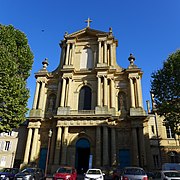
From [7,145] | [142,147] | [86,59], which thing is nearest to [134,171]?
[142,147]

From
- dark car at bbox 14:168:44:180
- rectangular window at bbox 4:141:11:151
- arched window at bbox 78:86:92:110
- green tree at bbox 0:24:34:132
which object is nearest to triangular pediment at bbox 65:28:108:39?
arched window at bbox 78:86:92:110

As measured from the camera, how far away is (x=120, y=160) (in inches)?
819

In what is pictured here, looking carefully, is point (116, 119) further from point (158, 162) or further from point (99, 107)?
point (158, 162)

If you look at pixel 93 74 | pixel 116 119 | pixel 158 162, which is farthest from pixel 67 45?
pixel 158 162

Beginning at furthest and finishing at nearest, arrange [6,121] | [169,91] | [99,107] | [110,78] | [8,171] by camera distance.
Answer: [110,78] < [99,107] < [169,91] < [8,171] < [6,121]

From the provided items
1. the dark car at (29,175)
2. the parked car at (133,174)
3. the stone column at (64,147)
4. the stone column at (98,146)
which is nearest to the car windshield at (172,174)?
the parked car at (133,174)

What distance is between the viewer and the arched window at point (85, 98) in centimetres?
2411

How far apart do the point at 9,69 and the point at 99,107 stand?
1138cm

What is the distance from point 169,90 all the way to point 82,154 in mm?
12577

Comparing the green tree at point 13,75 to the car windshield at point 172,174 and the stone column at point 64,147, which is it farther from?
the car windshield at point 172,174

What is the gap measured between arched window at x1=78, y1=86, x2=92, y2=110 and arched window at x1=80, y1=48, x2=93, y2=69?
360 centimetres

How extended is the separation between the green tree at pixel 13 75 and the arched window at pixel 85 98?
29.0ft

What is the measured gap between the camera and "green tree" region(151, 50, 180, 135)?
16.4 metres

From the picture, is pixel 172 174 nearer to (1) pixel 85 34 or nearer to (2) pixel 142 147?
(2) pixel 142 147
